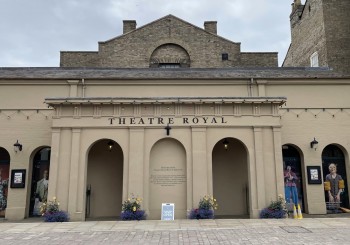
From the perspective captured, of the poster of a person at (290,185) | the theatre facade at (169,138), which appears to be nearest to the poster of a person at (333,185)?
the theatre facade at (169,138)

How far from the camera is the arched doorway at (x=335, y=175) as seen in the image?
15.9 m

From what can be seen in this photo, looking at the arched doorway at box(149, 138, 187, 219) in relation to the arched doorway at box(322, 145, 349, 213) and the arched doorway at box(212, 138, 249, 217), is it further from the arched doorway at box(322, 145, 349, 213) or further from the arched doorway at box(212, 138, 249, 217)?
the arched doorway at box(322, 145, 349, 213)

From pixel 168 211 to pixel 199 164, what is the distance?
2.27m

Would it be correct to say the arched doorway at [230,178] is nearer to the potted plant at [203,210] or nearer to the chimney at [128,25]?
the potted plant at [203,210]

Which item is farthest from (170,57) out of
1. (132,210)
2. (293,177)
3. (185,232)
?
(185,232)

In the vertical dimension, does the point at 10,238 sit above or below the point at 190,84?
below

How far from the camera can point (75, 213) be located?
13.2 metres

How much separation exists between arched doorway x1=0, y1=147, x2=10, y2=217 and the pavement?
3.99 m

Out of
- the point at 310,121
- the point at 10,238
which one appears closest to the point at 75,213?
the point at 10,238

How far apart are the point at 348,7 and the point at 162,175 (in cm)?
1973

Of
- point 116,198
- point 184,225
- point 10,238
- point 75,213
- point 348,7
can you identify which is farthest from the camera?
point 348,7

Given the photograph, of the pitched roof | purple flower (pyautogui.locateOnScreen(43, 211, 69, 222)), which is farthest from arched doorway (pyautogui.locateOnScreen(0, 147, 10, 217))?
purple flower (pyautogui.locateOnScreen(43, 211, 69, 222))

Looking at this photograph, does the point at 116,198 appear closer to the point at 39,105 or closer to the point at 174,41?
the point at 39,105

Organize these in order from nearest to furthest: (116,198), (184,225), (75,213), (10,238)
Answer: (10,238) < (184,225) < (75,213) < (116,198)
